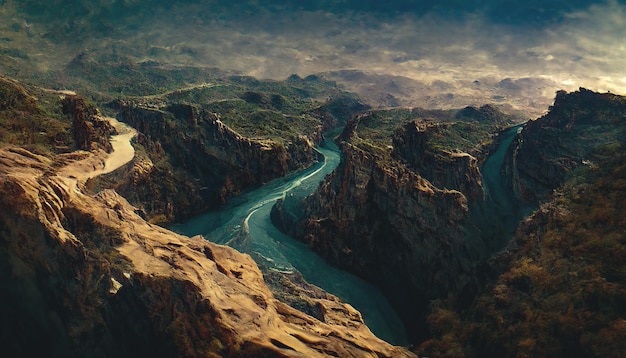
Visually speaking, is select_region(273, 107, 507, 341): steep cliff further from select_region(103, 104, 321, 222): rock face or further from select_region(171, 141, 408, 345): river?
select_region(103, 104, 321, 222): rock face

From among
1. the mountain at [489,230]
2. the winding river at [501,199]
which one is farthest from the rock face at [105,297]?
the winding river at [501,199]

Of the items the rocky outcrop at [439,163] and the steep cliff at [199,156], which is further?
the steep cliff at [199,156]

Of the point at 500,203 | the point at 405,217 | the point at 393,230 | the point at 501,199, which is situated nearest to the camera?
the point at 405,217

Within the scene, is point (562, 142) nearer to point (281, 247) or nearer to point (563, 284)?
point (563, 284)

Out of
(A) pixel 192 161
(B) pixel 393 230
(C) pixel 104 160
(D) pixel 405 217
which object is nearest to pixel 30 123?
(C) pixel 104 160

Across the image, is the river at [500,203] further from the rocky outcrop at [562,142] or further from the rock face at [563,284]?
the rock face at [563,284]

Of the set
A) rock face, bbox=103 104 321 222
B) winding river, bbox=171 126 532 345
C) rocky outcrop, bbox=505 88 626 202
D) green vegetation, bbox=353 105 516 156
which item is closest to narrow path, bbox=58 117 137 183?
rock face, bbox=103 104 321 222

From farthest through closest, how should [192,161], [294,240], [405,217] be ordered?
[192,161]
[294,240]
[405,217]
